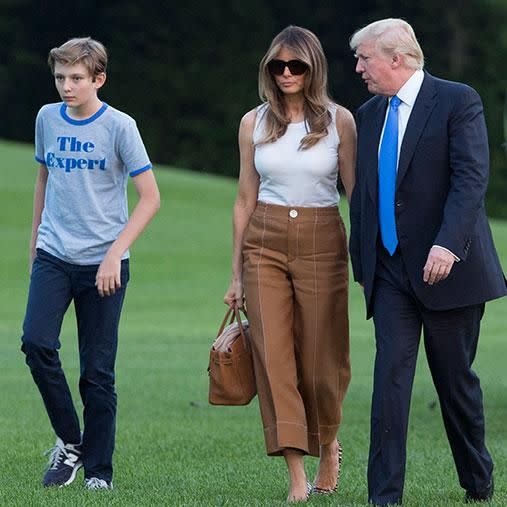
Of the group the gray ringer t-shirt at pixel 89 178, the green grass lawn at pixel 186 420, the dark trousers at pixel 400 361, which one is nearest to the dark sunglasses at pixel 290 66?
the gray ringer t-shirt at pixel 89 178

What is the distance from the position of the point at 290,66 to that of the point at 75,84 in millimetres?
909

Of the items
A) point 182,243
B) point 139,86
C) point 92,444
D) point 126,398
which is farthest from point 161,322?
point 139,86

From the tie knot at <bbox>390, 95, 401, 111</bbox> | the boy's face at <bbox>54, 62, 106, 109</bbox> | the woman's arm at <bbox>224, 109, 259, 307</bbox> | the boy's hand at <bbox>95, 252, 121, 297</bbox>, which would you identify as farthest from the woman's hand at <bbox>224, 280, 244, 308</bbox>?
the tie knot at <bbox>390, 95, 401, 111</bbox>

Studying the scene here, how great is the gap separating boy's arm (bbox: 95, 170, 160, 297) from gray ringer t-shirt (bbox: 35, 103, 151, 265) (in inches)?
3.1

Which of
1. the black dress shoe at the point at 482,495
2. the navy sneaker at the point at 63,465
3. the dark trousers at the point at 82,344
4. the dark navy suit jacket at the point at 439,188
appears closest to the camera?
the dark navy suit jacket at the point at 439,188

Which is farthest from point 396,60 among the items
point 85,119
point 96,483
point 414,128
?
point 96,483

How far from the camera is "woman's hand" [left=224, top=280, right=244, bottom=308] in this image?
6.86 m

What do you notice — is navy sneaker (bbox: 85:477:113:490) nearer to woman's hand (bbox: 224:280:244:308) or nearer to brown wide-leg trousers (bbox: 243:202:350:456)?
brown wide-leg trousers (bbox: 243:202:350:456)

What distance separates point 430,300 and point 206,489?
4.70ft

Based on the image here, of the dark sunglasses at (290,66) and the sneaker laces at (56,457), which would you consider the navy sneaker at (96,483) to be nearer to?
the sneaker laces at (56,457)

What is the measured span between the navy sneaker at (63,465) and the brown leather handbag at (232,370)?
27.6 inches

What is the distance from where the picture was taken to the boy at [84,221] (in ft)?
22.1

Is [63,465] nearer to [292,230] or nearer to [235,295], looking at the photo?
[235,295]

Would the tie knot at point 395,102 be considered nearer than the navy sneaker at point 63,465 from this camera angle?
Yes
